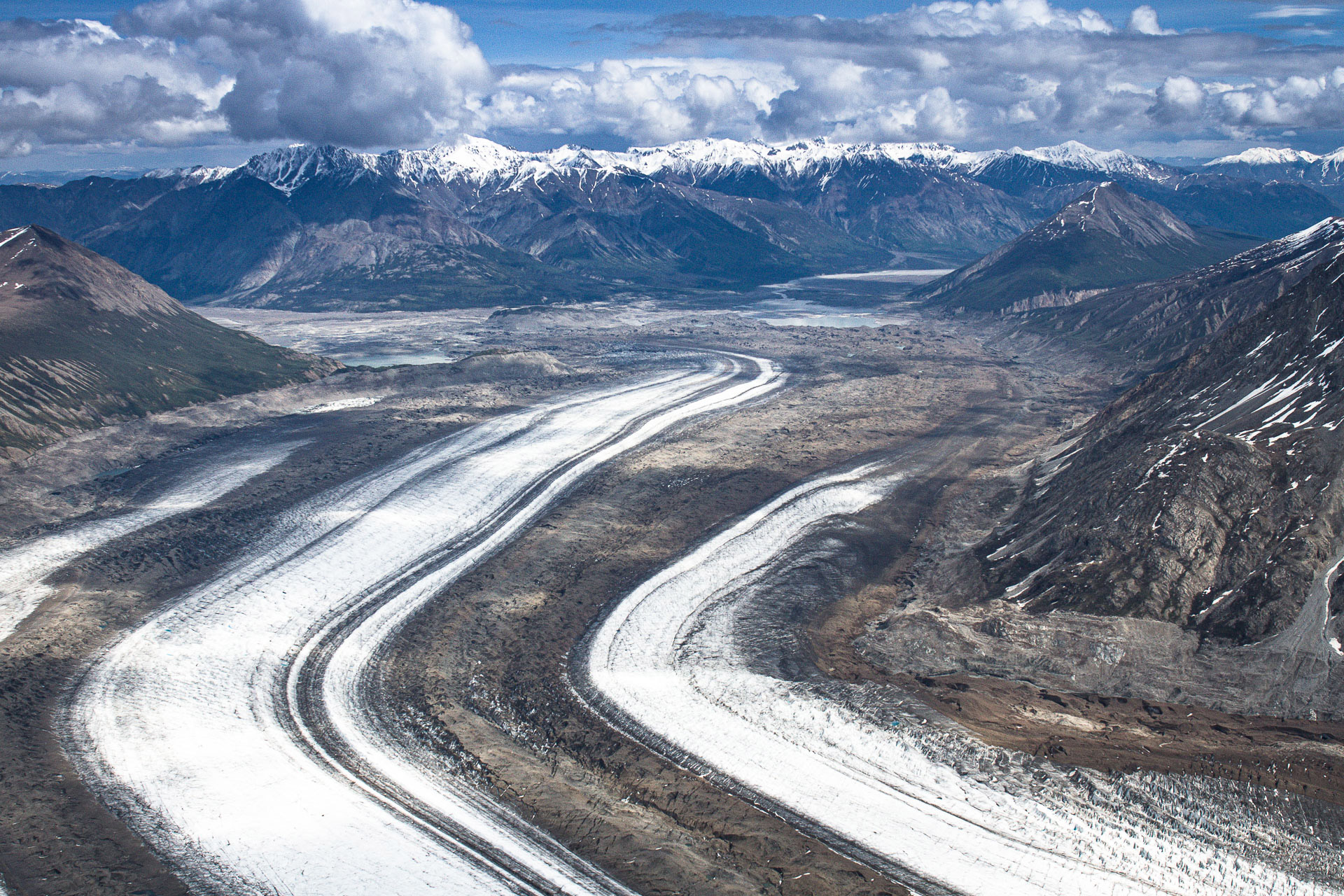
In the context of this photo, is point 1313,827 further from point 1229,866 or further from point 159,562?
point 159,562

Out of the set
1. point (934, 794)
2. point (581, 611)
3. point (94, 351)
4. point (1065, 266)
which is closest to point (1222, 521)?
point (934, 794)

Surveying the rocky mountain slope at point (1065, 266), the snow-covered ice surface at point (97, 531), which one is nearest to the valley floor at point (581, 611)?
the snow-covered ice surface at point (97, 531)

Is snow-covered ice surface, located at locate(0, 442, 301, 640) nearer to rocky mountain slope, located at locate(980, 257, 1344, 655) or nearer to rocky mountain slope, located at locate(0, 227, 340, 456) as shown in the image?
rocky mountain slope, located at locate(0, 227, 340, 456)

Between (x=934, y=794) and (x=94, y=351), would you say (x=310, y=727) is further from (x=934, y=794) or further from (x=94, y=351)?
(x=94, y=351)

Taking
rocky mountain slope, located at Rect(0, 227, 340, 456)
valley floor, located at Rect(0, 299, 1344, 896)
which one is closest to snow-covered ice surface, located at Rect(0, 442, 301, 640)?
valley floor, located at Rect(0, 299, 1344, 896)

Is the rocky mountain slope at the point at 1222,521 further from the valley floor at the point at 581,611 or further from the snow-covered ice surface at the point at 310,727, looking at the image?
the snow-covered ice surface at the point at 310,727

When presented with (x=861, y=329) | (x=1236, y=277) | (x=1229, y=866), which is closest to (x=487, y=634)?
(x=1229, y=866)
